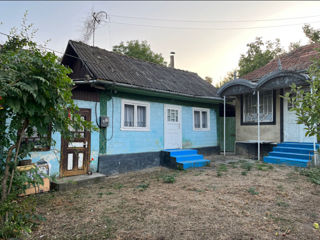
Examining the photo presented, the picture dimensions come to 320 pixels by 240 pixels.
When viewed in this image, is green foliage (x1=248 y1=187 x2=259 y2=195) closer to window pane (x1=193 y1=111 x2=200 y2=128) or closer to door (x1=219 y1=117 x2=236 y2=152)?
window pane (x1=193 y1=111 x2=200 y2=128)

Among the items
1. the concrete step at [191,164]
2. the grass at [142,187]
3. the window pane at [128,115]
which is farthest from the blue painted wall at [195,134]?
the grass at [142,187]

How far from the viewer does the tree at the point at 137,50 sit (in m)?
25.2

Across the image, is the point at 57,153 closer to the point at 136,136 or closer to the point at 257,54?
the point at 136,136

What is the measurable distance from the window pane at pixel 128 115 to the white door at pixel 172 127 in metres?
1.68

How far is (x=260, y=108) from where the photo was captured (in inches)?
424

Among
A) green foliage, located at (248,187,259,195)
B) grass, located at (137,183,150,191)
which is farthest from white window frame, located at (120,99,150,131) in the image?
green foliage, located at (248,187,259,195)

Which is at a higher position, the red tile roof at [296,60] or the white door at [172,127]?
the red tile roof at [296,60]

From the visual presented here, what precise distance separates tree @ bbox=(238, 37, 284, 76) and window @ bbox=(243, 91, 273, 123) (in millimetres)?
12557

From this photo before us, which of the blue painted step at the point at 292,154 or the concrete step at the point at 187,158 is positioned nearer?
the blue painted step at the point at 292,154

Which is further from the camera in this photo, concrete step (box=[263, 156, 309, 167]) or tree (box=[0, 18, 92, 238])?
concrete step (box=[263, 156, 309, 167])

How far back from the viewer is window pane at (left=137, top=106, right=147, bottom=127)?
27.5 feet

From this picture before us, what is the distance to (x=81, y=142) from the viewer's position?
6.66 metres

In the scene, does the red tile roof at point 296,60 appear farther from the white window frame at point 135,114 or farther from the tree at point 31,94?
the tree at point 31,94

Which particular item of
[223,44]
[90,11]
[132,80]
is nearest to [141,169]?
[132,80]
